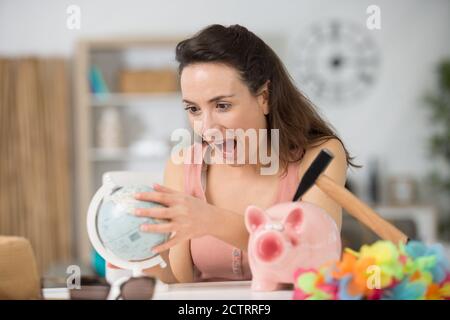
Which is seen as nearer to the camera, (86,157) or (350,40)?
(86,157)

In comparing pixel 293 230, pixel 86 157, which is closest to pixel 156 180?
pixel 293 230

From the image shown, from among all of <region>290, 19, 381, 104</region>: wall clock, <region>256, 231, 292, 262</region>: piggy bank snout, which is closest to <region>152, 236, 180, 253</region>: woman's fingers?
<region>256, 231, 292, 262</region>: piggy bank snout

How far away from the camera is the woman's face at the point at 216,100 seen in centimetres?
86

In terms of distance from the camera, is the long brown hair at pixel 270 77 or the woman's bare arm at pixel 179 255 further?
the woman's bare arm at pixel 179 255

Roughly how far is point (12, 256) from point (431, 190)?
336 cm

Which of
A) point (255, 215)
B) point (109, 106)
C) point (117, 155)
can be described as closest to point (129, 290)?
point (255, 215)

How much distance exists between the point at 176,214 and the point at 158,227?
27mm

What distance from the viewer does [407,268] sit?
0.74 metres

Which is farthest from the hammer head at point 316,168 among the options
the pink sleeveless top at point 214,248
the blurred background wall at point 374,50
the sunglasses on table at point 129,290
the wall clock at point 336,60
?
the wall clock at point 336,60

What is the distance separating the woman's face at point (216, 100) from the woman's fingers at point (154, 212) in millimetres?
139

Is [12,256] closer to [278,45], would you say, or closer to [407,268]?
[407,268]

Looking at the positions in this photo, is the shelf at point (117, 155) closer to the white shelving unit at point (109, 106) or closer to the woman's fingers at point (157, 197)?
the white shelving unit at point (109, 106)

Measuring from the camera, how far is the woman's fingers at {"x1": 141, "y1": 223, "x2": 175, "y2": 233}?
0.78 m

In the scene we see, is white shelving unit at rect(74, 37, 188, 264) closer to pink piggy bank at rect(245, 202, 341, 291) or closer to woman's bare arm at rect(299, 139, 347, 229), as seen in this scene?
woman's bare arm at rect(299, 139, 347, 229)
